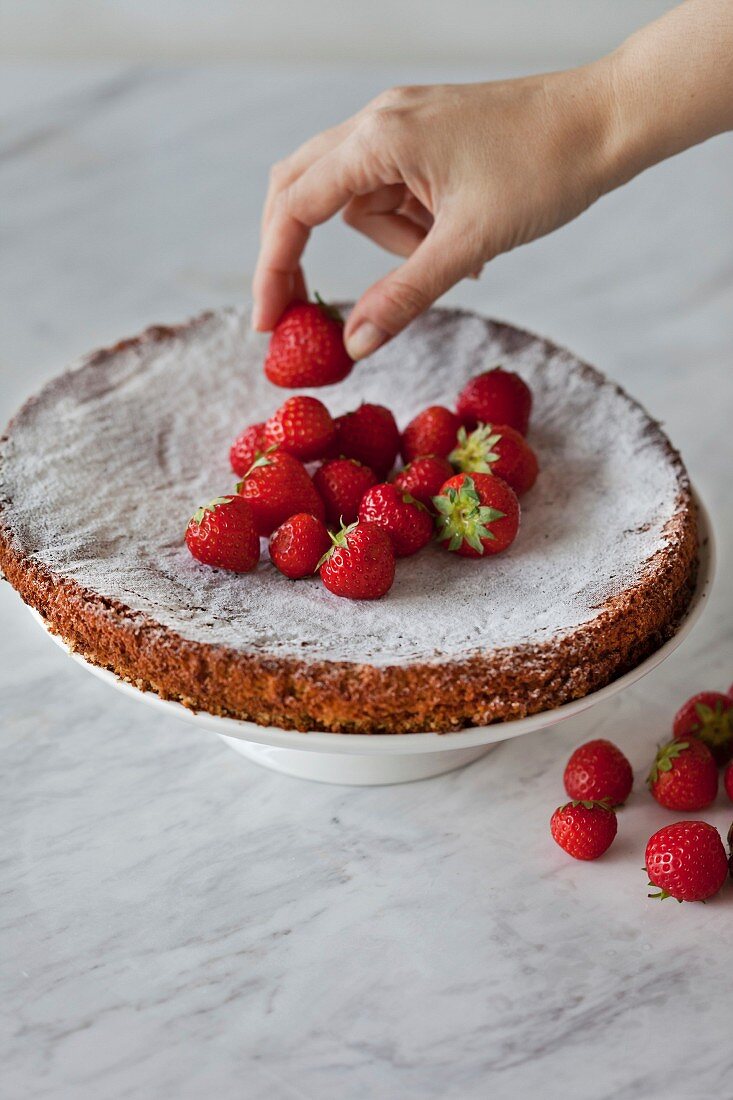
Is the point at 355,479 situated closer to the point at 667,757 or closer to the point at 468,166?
the point at 468,166

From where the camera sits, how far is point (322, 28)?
12.2 ft

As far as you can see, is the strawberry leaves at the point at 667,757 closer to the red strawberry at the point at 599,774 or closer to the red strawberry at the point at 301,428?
the red strawberry at the point at 599,774

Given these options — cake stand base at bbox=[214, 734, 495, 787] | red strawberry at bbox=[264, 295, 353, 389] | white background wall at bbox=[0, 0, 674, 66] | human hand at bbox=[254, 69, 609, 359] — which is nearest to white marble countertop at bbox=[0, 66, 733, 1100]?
cake stand base at bbox=[214, 734, 495, 787]

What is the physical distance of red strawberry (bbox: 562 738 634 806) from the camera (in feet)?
6.08

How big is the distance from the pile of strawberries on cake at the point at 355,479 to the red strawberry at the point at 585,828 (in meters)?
0.38

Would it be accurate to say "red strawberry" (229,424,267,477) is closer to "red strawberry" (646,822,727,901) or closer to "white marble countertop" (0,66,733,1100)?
"white marble countertop" (0,66,733,1100)

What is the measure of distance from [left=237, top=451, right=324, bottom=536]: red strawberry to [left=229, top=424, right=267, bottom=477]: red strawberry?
0.42 ft

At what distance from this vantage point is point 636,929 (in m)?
1.70

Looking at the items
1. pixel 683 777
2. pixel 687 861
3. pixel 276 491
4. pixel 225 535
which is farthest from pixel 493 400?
pixel 687 861

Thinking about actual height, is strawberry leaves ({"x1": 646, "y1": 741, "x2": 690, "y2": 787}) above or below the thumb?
below

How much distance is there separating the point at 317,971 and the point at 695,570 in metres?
0.80

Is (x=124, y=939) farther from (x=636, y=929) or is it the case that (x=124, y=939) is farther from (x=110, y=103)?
(x=110, y=103)

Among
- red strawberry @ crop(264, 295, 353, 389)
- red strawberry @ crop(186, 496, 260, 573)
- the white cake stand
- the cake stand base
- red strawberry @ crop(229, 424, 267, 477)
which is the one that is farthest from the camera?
red strawberry @ crop(264, 295, 353, 389)

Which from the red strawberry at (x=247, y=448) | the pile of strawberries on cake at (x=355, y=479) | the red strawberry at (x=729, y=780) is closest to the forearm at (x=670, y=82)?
the pile of strawberries on cake at (x=355, y=479)
